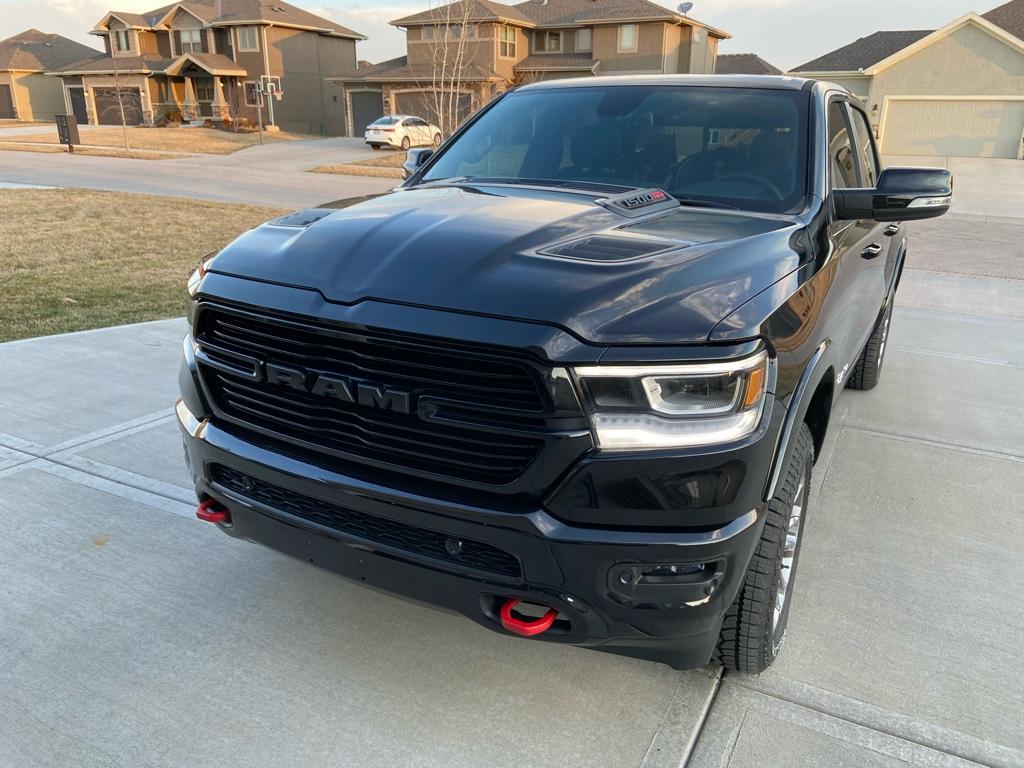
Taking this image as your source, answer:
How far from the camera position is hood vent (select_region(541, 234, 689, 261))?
7.30 ft

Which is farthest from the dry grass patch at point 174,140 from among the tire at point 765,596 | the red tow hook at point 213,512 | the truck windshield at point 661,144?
the tire at point 765,596

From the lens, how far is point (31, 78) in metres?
54.7

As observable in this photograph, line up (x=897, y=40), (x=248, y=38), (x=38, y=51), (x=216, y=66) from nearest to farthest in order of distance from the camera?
(x=897, y=40) → (x=216, y=66) → (x=248, y=38) → (x=38, y=51)

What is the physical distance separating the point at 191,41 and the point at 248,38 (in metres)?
5.35

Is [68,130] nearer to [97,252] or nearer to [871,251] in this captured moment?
[97,252]

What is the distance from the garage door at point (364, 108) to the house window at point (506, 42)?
7.69m

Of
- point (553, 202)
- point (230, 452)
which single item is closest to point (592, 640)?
point (230, 452)

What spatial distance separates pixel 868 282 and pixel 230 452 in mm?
3060

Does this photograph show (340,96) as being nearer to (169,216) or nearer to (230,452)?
(169,216)

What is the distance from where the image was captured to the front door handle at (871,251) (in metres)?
3.64

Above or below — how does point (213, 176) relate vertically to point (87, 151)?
below

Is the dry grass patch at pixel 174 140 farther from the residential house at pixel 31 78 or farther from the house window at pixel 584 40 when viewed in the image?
the residential house at pixel 31 78

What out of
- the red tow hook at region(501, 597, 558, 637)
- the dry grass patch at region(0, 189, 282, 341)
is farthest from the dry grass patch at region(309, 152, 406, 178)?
the red tow hook at region(501, 597, 558, 637)

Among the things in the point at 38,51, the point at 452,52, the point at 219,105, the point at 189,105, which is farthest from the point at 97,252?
the point at 38,51
